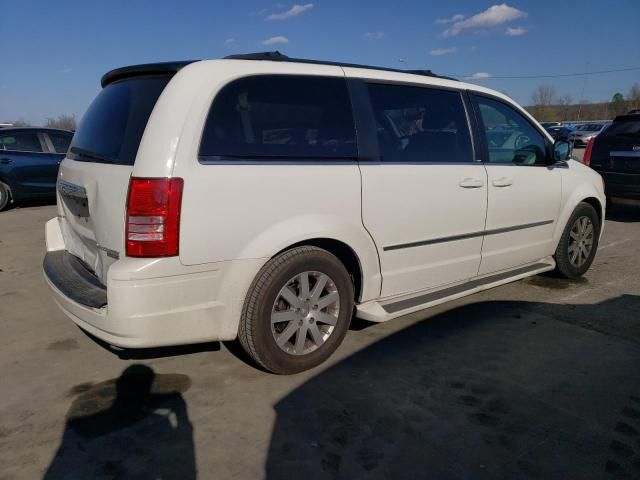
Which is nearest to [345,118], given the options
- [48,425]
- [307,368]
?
[307,368]

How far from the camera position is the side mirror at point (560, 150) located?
4.52 m

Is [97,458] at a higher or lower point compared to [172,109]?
lower

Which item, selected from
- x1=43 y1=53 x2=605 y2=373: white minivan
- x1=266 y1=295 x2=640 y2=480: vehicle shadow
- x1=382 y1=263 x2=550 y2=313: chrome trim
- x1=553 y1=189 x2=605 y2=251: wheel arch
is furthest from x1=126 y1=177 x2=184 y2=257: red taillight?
x1=553 y1=189 x2=605 y2=251: wheel arch

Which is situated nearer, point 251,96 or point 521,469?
point 521,469

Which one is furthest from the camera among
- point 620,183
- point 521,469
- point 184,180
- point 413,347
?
point 620,183

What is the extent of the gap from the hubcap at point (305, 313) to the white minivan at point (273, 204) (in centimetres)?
1

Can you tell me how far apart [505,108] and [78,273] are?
3612 mm

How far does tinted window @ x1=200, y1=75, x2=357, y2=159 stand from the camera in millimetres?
2752

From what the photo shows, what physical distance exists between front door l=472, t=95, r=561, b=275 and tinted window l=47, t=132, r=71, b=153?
8.62m

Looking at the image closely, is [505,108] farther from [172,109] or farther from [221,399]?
[221,399]

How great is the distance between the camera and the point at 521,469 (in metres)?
2.28

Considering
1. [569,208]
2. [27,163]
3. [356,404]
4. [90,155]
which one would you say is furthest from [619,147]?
[27,163]

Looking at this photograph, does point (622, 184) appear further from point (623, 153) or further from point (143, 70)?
point (143, 70)

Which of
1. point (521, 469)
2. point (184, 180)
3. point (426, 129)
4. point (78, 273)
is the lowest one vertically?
point (521, 469)
